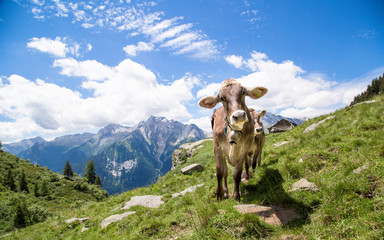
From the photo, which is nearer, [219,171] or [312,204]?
[312,204]

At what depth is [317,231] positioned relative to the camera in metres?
3.26

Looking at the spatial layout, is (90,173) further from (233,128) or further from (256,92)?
(256,92)

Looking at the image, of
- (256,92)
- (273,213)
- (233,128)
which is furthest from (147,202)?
(256,92)

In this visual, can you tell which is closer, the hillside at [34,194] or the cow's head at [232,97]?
the cow's head at [232,97]

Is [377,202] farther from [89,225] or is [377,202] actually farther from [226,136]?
[89,225]

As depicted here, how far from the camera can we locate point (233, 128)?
4637mm

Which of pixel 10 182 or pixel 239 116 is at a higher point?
pixel 10 182

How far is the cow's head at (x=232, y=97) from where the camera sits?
4.63 metres

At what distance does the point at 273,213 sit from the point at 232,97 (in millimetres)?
3005

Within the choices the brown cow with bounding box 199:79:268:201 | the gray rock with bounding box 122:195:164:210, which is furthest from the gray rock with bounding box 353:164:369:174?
the gray rock with bounding box 122:195:164:210

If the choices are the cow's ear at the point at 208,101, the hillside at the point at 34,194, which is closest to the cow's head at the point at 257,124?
the cow's ear at the point at 208,101

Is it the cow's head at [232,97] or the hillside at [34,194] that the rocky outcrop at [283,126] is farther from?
the hillside at [34,194]

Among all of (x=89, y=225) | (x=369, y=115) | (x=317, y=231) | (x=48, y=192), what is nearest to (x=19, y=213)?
(x=89, y=225)

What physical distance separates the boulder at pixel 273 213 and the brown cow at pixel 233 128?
1.17 metres
